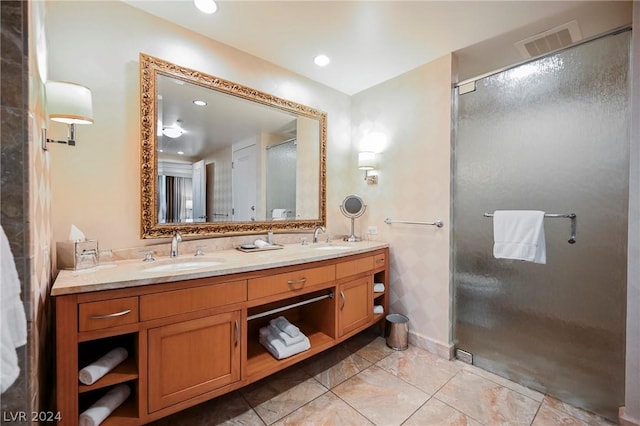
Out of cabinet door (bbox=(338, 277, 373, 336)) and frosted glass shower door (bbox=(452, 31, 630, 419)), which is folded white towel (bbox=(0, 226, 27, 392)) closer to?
cabinet door (bbox=(338, 277, 373, 336))

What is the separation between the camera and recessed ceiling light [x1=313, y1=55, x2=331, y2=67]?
2.18 metres

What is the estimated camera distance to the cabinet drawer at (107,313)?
1.07 meters

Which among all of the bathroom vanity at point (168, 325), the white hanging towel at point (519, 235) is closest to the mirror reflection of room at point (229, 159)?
the bathroom vanity at point (168, 325)

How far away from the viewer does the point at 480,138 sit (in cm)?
203

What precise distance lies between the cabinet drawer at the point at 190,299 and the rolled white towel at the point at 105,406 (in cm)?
41

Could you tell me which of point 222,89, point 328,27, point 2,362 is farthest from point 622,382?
point 222,89

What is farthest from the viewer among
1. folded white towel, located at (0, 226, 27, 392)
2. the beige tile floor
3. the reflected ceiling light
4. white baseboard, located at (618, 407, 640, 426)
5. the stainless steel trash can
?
the stainless steel trash can

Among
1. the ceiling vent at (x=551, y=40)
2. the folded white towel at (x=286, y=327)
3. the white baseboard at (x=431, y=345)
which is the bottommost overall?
the white baseboard at (x=431, y=345)

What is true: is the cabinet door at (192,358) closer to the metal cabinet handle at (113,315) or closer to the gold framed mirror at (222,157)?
the metal cabinet handle at (113,315)

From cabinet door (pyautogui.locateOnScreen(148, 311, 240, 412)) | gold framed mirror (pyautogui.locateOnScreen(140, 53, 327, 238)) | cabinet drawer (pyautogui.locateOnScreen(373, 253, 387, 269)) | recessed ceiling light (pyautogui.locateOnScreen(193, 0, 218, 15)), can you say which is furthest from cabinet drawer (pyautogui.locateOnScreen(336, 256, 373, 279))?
recessed ceiling light (pyautogui.locateOnScreen(193, 0, 218, 15))

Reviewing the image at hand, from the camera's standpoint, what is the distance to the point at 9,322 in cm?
63

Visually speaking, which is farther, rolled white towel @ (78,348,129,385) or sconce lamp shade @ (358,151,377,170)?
sconce lamp shade @ (358,151,377,170)

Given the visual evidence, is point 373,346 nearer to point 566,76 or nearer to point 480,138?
point 480,138

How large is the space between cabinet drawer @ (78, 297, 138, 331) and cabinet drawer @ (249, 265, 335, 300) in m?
0.55
